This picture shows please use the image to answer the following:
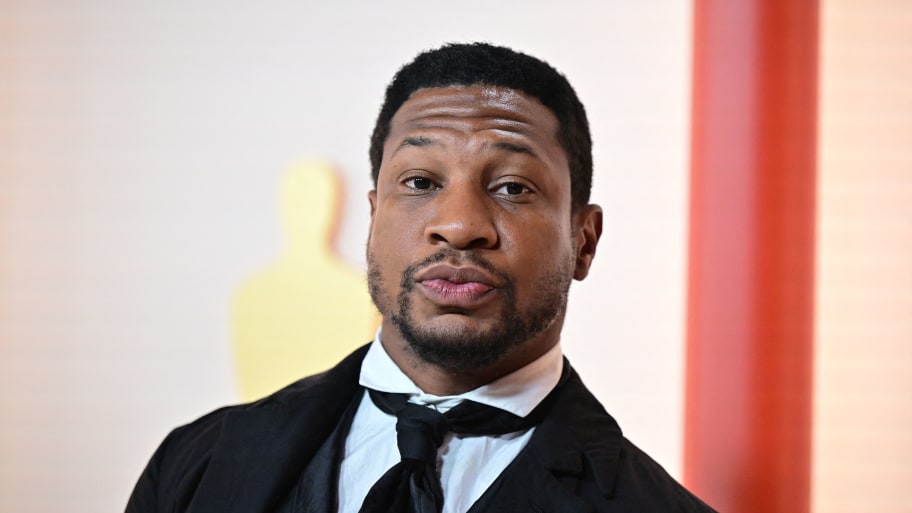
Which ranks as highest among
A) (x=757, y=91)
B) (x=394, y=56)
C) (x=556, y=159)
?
(x=394, y=56)

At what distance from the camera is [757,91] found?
202 cm

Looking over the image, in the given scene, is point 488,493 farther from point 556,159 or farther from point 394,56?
point 394,56

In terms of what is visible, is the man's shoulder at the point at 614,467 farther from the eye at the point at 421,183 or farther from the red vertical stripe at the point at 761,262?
the red vertical stripe at the point at 761,262

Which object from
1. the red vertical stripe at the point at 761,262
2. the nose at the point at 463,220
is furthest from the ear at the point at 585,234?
the red vertical stripe at the point at 761,262

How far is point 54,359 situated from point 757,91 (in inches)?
76.8

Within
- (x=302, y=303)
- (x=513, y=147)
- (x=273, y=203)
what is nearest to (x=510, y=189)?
(x=513, y=147)

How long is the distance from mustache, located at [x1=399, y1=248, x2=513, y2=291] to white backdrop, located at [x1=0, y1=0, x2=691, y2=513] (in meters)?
1.23

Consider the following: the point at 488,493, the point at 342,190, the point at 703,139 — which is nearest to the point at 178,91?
the point at 342,190

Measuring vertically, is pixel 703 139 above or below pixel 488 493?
above

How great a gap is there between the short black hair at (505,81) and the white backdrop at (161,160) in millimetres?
1023

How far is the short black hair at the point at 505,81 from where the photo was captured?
4.14ft

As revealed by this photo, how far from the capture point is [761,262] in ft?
6.62

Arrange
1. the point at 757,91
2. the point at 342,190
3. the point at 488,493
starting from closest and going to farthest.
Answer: the point at 488,493
the point at 757,91
the point at 342,190

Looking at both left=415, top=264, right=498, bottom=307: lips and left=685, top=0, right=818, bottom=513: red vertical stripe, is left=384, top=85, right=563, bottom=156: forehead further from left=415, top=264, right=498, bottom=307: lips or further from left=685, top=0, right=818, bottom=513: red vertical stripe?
left=685, top=0, right=818, bottom=513: red vertical stripe
